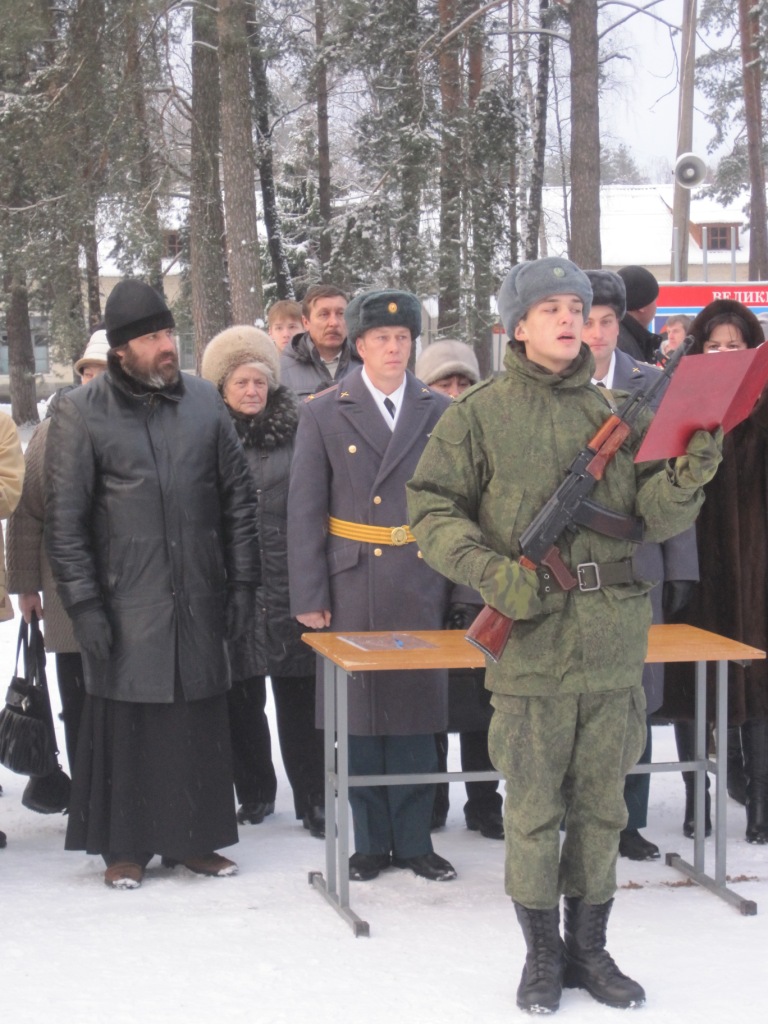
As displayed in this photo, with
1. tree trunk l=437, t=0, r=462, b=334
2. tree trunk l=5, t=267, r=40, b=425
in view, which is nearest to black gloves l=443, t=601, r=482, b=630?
tree trunk l=437, t=0, r=462, b=334

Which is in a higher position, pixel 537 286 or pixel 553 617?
pixel 537 286

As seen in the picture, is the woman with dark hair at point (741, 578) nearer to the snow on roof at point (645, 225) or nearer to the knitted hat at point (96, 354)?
the knitted hat at point (96, 354)

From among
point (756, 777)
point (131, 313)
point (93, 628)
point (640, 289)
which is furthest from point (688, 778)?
point (131, 313)

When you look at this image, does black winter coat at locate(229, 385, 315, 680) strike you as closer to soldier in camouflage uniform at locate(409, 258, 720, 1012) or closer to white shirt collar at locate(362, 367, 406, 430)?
white shirt collar at locate(362, 367, 406, 430)

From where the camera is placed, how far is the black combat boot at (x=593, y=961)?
357 cm

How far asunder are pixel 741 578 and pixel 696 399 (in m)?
2.11

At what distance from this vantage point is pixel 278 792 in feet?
20.0

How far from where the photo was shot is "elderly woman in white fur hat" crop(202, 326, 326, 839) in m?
5.45

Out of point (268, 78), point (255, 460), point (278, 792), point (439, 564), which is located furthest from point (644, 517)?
point (268, 78)

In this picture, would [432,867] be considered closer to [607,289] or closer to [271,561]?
[271,561]

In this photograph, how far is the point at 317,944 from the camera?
13.4 ft

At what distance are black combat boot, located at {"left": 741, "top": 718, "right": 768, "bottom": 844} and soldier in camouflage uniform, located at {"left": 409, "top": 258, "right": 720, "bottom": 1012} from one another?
175 centimetres

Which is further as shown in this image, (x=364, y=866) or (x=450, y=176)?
(x=450, y=176)

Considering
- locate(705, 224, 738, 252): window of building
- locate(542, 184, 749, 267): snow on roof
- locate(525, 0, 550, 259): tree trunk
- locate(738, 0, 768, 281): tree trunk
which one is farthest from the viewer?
locate(705, 224, 738, 252): window of building
